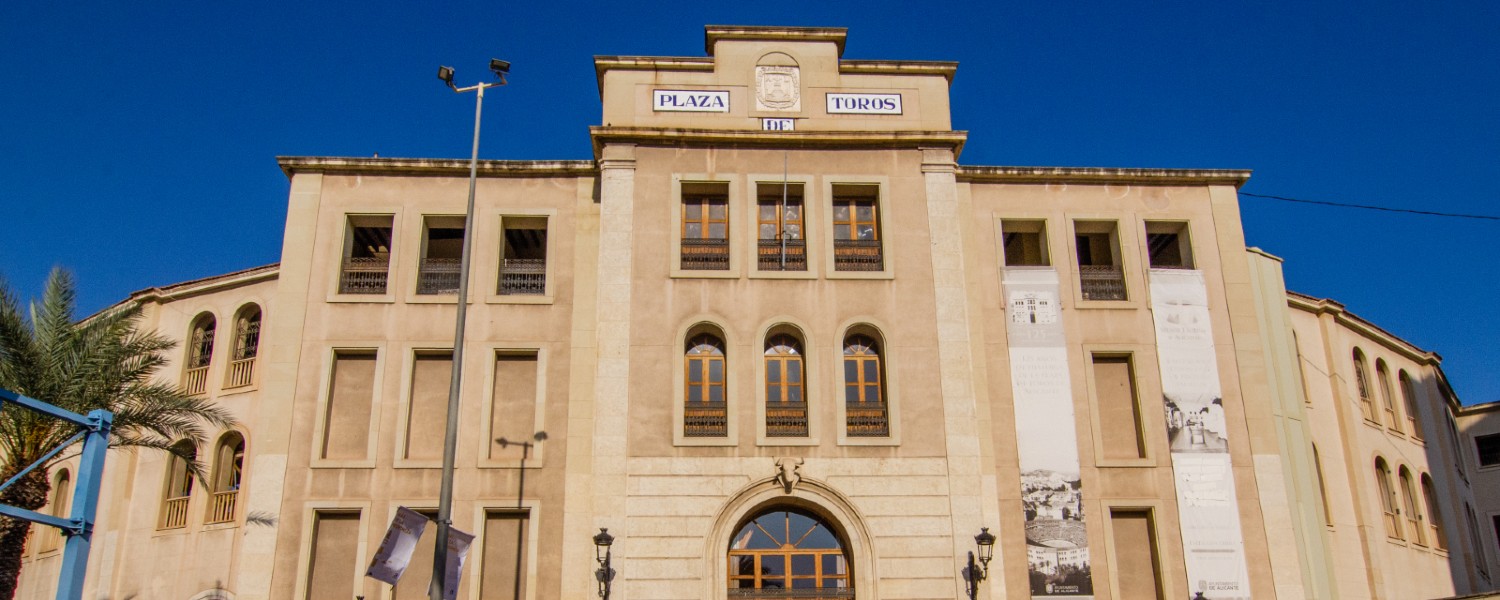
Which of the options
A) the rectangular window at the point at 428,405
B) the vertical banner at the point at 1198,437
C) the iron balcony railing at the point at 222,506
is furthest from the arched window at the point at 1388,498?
the iron balcony railing at the point at 222,506

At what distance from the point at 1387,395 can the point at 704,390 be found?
890 inches

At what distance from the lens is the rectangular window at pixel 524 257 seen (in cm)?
2648

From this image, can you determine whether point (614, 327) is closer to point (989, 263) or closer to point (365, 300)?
point (365, 300)

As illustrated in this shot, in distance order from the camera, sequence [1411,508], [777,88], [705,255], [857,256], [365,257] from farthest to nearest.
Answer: [1411,508]
[777,88]
[365,257]
[857,256]
[705,255]

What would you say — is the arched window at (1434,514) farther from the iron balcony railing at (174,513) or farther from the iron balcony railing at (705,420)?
the iron balcony railing at (174,513)

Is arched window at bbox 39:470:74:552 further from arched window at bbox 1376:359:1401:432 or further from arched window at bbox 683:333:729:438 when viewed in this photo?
arched window at bbox 1376:359:1401:432

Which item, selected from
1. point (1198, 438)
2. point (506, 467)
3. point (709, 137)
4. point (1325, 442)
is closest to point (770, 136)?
point (709, 137)

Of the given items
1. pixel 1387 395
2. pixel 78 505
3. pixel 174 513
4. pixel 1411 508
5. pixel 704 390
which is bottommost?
pixel 78 505

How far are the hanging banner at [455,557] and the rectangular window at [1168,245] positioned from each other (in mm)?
15837

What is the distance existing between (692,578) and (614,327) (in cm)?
522

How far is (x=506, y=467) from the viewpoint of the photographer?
2464 cm

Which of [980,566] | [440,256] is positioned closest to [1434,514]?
[980,566]

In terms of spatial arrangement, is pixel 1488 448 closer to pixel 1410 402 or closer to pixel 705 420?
pixel 1410 402

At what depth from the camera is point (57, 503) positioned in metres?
33.4
